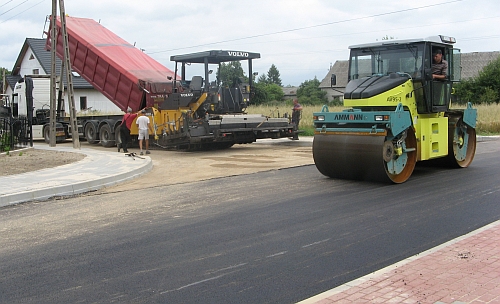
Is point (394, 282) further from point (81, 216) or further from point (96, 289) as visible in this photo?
point (81, 216)

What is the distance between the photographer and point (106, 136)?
69.8ft

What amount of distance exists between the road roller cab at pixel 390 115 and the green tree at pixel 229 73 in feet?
22.6

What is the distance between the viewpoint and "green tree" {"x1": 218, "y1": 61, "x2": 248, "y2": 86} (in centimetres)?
1828

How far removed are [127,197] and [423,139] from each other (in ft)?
19.4

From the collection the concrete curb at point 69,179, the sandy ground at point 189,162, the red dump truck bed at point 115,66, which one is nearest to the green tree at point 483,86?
the sandy ground at point 189,162

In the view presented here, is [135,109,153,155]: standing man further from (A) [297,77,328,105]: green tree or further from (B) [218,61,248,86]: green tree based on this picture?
(A) [297,77,328,105]: green tree

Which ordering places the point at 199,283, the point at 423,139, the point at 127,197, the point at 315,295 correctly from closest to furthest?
the point at 315,295, the point at 199,283, the point at 127,197, the point at 423,139

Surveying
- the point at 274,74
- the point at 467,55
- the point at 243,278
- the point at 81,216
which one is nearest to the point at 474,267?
the point at 243,278

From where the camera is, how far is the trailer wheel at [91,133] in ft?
71.9

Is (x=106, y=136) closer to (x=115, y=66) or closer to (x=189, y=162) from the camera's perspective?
(x=115, y=66)

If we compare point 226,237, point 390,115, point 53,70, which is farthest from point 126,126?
point 226,237

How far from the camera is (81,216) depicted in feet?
27.0

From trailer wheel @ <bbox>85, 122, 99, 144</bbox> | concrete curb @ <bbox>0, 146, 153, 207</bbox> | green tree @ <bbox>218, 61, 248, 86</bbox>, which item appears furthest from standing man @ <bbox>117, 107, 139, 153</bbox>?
concrete curb @ <bbox>0, 146, 153, 207</bbox>

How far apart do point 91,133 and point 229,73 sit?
7.07m
